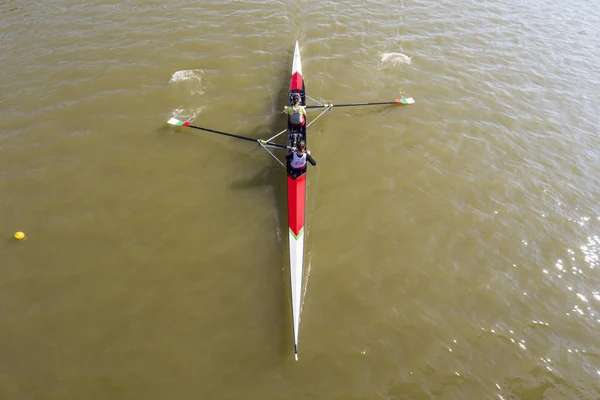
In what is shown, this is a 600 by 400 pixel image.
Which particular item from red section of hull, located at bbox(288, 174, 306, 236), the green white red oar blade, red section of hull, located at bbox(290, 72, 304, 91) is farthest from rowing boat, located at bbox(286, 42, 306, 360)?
the green white red oar blade

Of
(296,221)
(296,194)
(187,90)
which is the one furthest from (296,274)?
(187,90)

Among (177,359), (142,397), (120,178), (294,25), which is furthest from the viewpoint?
(294,25)

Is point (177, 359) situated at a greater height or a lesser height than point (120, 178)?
lesser

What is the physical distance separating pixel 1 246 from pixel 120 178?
3474 mm

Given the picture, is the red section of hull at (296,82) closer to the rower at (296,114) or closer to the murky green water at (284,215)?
the murky green water at (284,215)

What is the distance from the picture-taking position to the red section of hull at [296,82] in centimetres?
1360

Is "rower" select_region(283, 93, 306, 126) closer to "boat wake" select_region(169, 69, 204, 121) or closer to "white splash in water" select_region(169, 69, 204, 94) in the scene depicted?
"boat wake" select_region(169, 69, 204, 121)

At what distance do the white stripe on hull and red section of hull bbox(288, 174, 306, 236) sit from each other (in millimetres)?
233

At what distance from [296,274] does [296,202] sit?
2.17 meters

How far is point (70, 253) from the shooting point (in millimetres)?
9281

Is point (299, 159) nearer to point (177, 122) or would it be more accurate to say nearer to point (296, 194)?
point (296, 194)

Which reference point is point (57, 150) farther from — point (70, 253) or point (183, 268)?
point (183, 268)

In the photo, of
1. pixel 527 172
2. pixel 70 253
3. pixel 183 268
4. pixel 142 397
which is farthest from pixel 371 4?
pixel 142 397

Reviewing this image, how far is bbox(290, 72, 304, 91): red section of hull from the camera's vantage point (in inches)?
535
